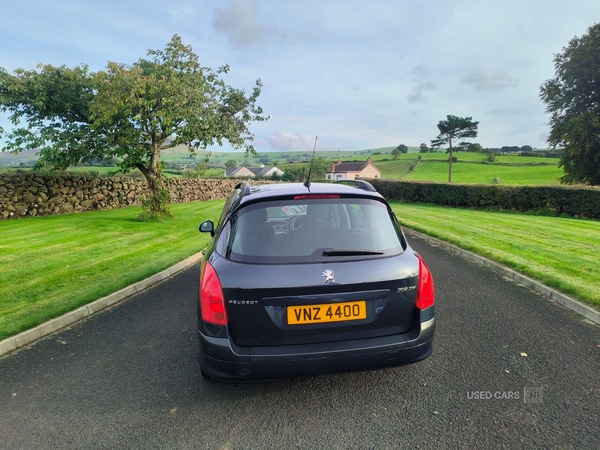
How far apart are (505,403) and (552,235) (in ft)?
33.4

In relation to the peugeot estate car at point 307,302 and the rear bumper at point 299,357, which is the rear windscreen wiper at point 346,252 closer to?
the peugeot estate car at point 307,302

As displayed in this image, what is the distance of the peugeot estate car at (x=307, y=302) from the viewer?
2740 mm

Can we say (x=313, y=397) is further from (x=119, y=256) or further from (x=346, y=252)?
(x=119, y=256)

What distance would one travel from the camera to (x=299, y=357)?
108 inches

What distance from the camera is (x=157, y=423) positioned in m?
2.75

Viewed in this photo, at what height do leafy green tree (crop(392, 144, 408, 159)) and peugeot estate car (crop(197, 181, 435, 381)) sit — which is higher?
leafy green tree (crop(392, 144, 408, 159))

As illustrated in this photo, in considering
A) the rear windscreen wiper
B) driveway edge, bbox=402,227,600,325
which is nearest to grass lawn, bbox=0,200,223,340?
the rear windscreen wiper

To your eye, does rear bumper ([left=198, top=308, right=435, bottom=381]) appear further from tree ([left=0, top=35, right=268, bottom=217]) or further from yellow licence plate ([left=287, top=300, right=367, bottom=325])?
tree ([left=0, top=35, right=268, bottom=217])

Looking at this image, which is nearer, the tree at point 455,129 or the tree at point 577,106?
the tree at point 577,106

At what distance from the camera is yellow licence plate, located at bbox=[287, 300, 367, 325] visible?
2.75 m

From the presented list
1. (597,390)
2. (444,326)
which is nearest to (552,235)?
(444,326)

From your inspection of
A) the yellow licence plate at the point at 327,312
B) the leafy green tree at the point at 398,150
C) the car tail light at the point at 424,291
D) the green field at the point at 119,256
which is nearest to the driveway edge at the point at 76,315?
the green field at the point at 119,256

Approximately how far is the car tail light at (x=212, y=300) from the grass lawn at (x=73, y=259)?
2981 millimetres

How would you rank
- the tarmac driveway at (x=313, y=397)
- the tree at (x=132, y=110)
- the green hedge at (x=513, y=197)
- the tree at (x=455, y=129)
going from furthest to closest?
the tree at (x=455, y=129) → the green hedge at (x=513, y=197) → the tree at (x=132, y=110) → the tarmac driveway at (x=313, y=397)
